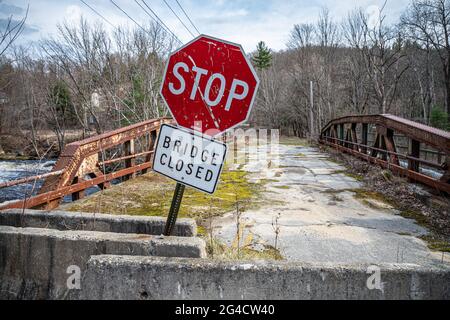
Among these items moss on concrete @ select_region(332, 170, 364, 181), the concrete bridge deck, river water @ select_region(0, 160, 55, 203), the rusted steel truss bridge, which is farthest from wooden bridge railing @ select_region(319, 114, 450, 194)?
river water @ select_region(0, 160, 55, 203)

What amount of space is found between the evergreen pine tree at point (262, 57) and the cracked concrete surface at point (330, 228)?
4813 cm

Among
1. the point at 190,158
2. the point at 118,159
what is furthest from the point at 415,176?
the point at 118,159

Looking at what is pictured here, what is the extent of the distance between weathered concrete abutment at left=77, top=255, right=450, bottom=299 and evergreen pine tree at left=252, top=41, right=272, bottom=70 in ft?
169

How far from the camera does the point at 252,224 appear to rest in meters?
3.61

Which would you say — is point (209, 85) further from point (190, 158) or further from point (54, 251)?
point (54, 251)

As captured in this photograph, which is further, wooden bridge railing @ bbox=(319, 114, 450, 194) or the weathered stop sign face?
wooden bridge railing @ bbox=(319, 114, 450, 194)

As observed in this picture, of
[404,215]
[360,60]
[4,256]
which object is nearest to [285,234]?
[404,215]

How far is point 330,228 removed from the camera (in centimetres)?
347

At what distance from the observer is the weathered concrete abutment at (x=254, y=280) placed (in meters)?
1.73

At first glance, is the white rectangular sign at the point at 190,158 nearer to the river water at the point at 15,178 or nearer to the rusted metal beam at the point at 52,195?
the rusted metal beam at the point at 52,195

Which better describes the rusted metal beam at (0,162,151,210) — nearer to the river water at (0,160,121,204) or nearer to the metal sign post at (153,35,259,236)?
the metal sign post at (153,35,259,236)

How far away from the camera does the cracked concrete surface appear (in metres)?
2.77
